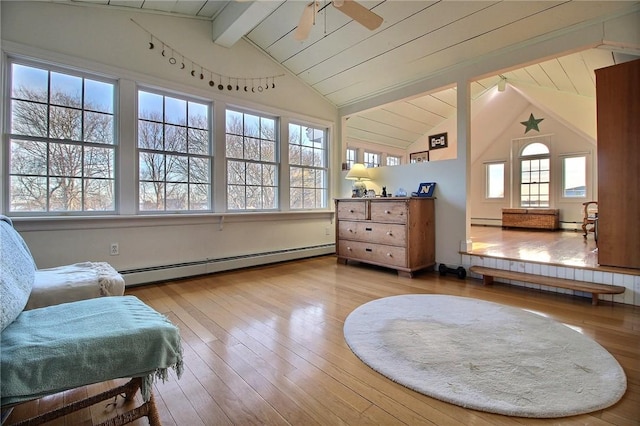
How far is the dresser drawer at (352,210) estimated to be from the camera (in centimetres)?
412

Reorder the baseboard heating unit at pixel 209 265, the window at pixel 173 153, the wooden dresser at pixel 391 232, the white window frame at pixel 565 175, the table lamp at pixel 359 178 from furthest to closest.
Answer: the white window frame at pixel 565 175 → the table lamp at pixel 359 178 → the wooden dresser at pixel 391 232 → the window at pixel 173 153 → the baseboard heating unit at pixel 209 265

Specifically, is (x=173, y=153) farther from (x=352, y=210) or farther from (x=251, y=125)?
(x=352, y=210)

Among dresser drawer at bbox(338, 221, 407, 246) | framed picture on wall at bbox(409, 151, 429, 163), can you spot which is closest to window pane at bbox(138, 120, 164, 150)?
dresser drawer at bbox(338, 221, 407, 246)

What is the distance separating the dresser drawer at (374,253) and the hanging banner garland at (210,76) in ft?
8.37

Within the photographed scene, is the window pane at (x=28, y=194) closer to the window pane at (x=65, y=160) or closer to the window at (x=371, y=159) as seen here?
the window pane at (x=65, y=160)

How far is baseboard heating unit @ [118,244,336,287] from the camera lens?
328 cm

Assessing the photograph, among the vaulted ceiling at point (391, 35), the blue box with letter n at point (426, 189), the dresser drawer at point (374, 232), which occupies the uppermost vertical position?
the vaulted ceiling at point (391, 35)

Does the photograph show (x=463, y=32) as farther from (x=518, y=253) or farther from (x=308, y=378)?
(x=308, y=378)

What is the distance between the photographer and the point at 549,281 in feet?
9.72

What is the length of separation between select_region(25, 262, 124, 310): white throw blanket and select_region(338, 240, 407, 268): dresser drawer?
286 centimetres

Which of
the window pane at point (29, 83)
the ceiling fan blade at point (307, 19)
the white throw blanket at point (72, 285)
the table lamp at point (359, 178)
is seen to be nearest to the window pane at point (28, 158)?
the window pane at point (29, 83)

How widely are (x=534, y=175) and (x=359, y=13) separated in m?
7.21

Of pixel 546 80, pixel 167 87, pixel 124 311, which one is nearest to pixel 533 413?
pixel 124 311

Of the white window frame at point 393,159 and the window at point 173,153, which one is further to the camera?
the white window frame at point 393,159
